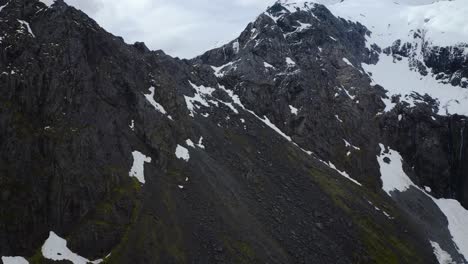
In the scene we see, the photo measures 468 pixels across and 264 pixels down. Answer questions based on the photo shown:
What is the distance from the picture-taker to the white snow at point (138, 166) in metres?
A: 93.5

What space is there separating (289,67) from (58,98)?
104 m

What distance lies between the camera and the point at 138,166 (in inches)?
3789

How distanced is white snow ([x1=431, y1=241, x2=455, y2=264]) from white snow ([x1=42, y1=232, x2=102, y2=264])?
298 feet

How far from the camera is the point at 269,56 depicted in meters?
184

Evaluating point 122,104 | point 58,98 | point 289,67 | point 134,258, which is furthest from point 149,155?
point 289,67

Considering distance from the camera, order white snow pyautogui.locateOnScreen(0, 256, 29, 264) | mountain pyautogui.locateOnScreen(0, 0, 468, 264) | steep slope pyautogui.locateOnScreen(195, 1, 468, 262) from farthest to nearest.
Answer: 1. steep slope pyautogui.locateOnScreen(195, 1, 468, 262)
2. mountain pyautogui.locateOnScreen(0, 0, 468, 264)
3. white snow pyautogui.locateOnScreen(0, 256, 29, 264)

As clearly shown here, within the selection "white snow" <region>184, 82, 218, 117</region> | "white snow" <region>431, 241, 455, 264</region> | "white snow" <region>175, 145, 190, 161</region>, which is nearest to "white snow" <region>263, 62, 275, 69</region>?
"white snow" <region>184, 82, 218, 117</region>

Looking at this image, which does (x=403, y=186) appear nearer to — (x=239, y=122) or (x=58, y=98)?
(x=239, y=122)

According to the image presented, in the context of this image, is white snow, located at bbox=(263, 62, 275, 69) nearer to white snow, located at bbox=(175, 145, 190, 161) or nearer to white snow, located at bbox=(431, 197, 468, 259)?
white snow, located at bbox=(431, 197, 468, 259)

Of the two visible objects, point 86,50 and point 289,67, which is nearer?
point 86,50

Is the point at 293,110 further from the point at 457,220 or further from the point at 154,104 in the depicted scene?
the point at 457,220

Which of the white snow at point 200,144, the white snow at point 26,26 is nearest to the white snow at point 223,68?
the white snow at point 200,144

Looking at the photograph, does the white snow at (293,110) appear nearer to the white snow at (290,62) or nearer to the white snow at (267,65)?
the white snow at (267,65)

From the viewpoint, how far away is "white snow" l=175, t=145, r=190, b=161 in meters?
106
